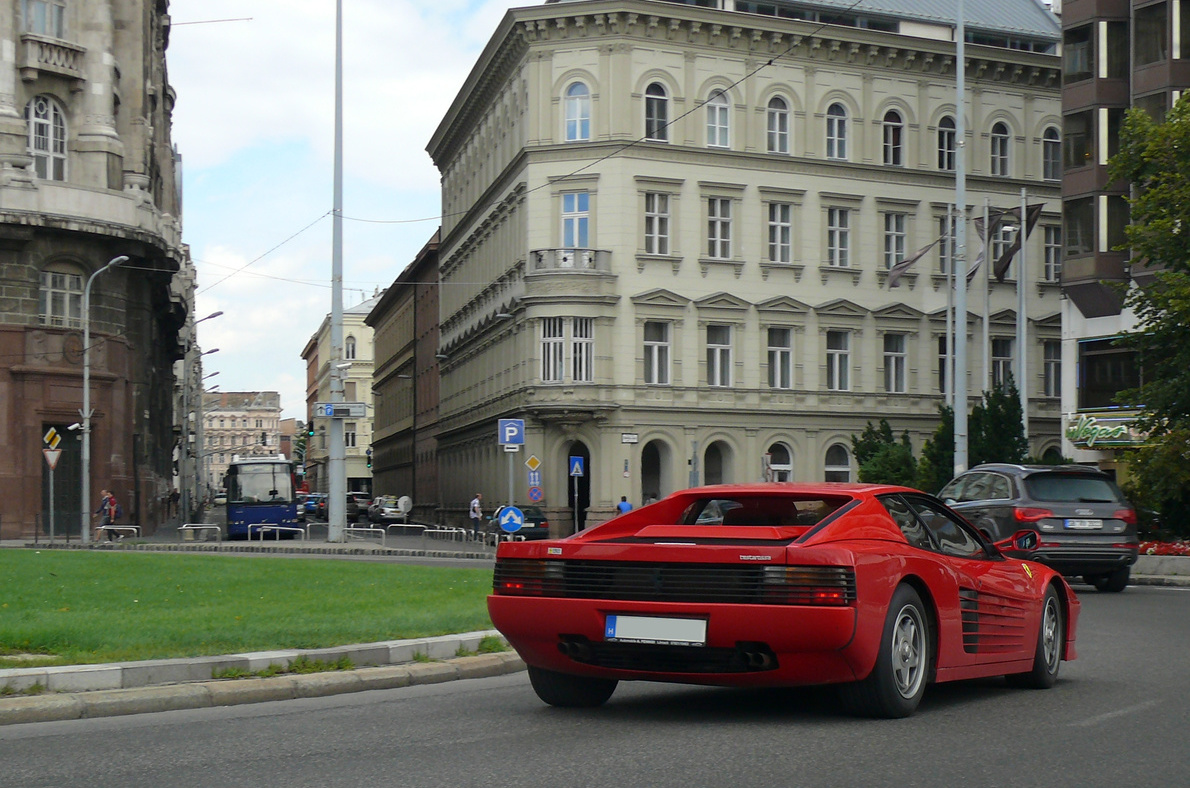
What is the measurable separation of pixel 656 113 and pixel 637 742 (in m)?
50.7

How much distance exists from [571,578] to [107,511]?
41.7 m

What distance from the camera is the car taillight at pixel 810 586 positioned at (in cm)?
788

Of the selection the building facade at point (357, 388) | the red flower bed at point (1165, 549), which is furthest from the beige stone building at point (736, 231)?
the building facade at point (357, 388)

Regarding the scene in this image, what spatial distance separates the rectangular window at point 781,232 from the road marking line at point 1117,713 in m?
49.9

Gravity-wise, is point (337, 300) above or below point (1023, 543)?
above

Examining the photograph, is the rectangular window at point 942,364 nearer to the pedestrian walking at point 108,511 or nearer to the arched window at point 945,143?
the arched window at point 945,143

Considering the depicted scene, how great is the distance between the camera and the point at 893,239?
61031 millimetres

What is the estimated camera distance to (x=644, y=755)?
7332 mm

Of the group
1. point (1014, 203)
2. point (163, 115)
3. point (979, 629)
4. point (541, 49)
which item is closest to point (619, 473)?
point (541, 49)

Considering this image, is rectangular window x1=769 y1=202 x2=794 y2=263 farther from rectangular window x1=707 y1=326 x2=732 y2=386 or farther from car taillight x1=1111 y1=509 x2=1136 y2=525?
car taillight x1=1111 y1=509 x2=1136 y2=525

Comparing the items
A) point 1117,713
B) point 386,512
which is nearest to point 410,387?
point 386,512

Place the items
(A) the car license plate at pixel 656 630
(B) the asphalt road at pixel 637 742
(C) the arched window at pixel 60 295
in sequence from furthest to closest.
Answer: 1. (C) the arched window at pixel 60 295
2. (A) the car license plate at pixel 656 630
3. (B) the asphalt road at pixel 637 742

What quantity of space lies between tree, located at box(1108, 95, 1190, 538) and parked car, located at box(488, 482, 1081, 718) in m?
19.2

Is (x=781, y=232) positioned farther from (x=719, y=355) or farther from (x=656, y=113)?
(x=656, y=113)
